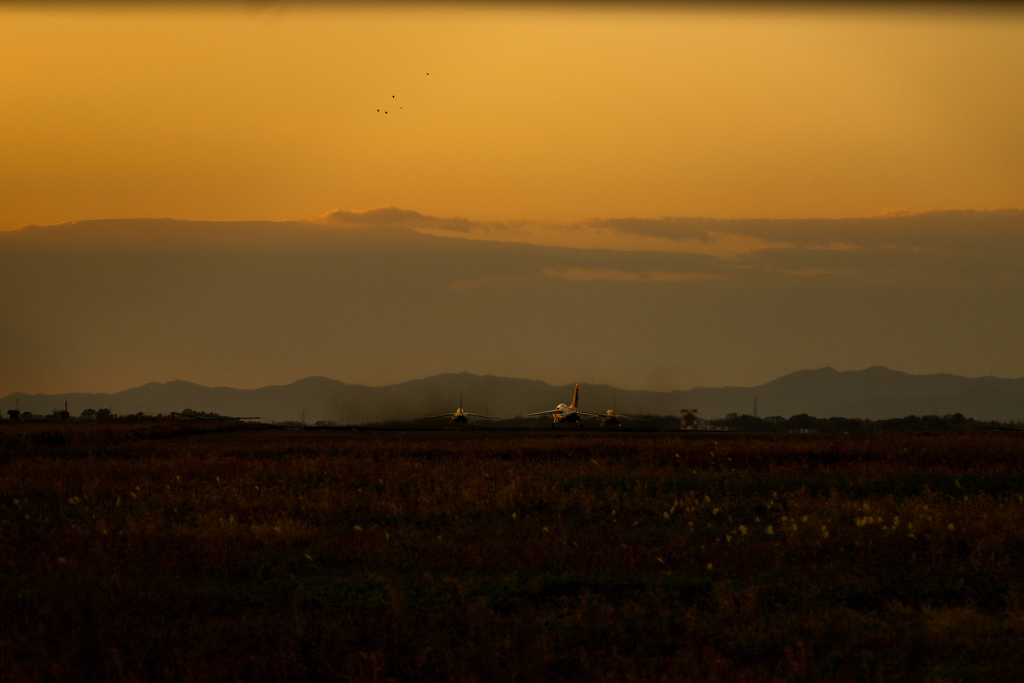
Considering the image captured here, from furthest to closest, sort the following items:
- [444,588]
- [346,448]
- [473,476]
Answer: [346,448] → [473,476] → [444,588]

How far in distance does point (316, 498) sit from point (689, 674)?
14.5 meters

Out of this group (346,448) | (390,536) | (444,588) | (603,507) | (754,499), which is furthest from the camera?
(346,448)

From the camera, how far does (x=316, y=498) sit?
23.0 m

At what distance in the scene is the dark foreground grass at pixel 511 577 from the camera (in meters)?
10.7

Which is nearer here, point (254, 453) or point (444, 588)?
point (444, 588)

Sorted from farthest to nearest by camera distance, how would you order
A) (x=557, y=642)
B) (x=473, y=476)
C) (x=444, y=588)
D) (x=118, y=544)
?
(x=473, y=476) → (x=118, y=544) → (x=444, y=588) → (x=557, y=642)

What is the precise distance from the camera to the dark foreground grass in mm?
10688

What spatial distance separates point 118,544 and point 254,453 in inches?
832

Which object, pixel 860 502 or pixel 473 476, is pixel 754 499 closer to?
pixel 860 502

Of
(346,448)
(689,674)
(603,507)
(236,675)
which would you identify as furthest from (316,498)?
(346,448)

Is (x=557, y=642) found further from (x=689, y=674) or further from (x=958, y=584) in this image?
(x=958, y=584)

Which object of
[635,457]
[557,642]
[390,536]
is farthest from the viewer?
[635,457]

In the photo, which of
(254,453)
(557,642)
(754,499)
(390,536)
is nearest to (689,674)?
(557,642)

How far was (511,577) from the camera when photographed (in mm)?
14094
